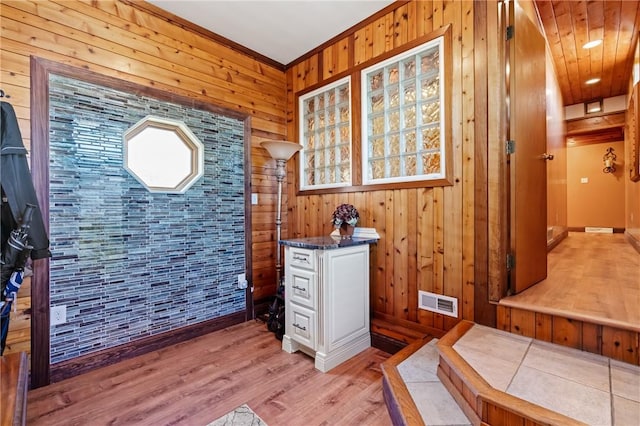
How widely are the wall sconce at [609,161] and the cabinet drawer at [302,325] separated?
23.1 ft

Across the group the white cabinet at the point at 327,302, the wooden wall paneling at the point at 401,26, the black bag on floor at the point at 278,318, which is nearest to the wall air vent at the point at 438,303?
the white cabinet at the point at 327,302

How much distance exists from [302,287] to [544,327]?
149 cm

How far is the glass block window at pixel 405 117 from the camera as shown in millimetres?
2143

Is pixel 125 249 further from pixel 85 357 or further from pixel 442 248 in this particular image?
pixel 442 248

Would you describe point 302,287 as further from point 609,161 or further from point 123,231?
point 609,161

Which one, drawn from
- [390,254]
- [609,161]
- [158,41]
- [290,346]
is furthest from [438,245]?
[609,161]

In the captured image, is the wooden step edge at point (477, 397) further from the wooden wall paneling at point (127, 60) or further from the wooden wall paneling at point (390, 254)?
the wooden wall paneling at point (127, 60)

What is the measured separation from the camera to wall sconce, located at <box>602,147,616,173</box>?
5.70 m

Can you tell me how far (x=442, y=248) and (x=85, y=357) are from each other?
259cm

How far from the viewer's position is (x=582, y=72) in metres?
4.03

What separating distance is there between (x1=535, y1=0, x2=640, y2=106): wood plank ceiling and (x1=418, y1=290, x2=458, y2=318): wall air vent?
2769 millimetres

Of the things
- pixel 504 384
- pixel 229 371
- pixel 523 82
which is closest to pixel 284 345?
pixel 229 371

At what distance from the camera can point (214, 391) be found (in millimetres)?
1734

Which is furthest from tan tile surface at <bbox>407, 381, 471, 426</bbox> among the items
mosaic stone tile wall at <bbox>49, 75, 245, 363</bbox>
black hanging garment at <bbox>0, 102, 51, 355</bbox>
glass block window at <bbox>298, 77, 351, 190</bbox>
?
black hanging garment at <bbox>0, 102, 51, 355</bbox>
